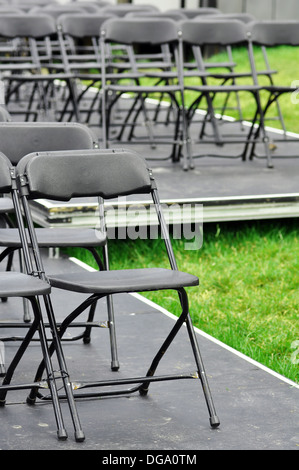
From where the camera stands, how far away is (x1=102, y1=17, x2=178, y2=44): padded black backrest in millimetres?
7848

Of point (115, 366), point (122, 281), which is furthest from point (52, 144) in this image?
point (122, 281)

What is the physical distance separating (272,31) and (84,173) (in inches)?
186

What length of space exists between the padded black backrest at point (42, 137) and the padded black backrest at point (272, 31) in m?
4.00

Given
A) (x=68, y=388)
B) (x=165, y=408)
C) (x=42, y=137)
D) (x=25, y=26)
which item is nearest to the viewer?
(x=68, y=388)

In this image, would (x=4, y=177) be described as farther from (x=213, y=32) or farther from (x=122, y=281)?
(x=213, y=32)

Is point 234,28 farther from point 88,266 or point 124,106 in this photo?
point 124,106

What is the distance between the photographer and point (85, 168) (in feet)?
12.4

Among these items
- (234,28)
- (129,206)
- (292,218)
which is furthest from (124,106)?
(129,206)

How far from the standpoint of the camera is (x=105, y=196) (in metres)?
3.87

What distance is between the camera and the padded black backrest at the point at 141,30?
7.85 metres

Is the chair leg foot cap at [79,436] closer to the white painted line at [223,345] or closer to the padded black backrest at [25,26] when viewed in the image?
the white painted line at [223,345]

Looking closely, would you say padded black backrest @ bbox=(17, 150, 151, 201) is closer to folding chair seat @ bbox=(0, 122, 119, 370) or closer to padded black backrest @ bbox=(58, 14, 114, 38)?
folding chair seat @ bbox=(0, 122, 119, 370)

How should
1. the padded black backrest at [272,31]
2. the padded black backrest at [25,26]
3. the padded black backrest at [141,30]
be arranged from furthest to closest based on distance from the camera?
the padded black backrest at [25,26] → the padded black backrest at [272,31] → the padded black backrest at [141,30]

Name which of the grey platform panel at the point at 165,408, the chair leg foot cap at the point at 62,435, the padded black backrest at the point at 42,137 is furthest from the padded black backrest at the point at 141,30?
the chair leg foot cap at the point at 62,435
